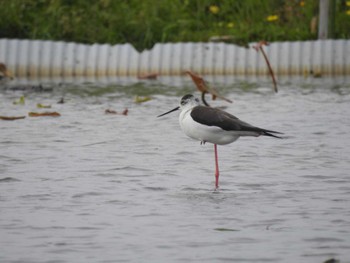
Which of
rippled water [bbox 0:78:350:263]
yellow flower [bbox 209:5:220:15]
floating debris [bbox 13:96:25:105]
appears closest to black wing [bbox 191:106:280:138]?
rippled water [bbox 0:78:350:263]

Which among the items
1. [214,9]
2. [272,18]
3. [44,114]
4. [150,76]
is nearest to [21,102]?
[44,114]

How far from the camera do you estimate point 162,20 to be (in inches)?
823

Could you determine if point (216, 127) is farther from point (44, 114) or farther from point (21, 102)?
point (21, 102)

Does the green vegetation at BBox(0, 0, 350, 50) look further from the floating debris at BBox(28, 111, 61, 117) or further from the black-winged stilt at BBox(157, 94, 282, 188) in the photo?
the black-winged stilt at BBox(157, 94, 282, 188)

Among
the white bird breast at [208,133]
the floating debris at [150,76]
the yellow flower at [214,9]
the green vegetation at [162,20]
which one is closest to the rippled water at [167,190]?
the white bird breast at [208,133]

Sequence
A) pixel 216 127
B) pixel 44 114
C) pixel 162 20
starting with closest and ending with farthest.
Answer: pixel 216 127, pixel 44 114, pixel 162 20

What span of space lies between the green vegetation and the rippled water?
6857mm

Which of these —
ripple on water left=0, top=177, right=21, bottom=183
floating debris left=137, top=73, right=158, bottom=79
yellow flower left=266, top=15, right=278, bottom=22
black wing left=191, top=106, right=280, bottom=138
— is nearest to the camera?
black wing left=191, top=106, right=280, bottom=138

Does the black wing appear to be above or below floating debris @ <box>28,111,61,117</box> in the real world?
above

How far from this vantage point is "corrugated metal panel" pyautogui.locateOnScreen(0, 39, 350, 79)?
18.4 meters

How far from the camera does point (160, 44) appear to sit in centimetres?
1886

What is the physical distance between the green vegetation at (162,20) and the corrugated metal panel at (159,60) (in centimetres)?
117

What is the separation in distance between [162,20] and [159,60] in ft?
8.18

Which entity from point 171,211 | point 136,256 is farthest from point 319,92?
point 136,256
